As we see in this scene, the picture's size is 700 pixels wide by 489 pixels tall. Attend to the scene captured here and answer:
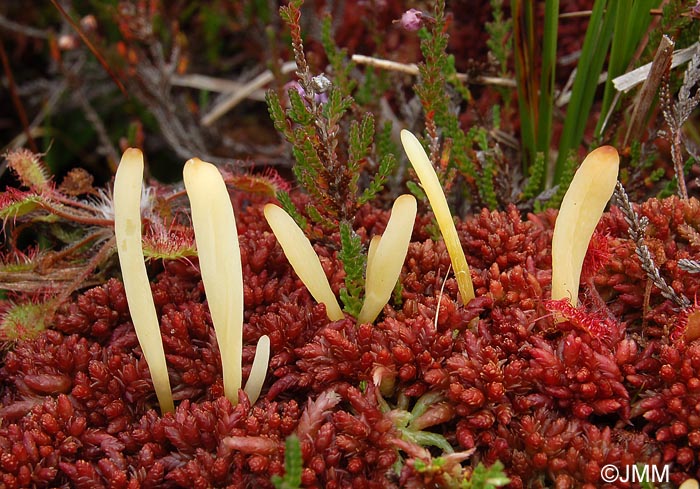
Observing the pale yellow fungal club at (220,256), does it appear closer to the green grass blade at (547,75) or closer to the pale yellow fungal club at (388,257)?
the pale yellow fungal club at (388,257)

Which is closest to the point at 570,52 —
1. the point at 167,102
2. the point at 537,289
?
the point at 537,289

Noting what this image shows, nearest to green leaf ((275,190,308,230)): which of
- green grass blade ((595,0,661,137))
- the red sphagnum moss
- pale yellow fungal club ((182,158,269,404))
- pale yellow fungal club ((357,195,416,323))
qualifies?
the red sphagnum moss

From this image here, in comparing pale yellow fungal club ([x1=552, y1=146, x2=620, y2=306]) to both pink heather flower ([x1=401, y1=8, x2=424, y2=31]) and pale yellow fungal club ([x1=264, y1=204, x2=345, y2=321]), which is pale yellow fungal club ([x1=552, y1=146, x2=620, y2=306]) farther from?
pink heather flower ([x1=401, y1=8, x2=424, y2=31])

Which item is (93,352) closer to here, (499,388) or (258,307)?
(258,307)

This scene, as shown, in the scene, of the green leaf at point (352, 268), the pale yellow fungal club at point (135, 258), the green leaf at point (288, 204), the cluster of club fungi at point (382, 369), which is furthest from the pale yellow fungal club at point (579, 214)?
the pale yellow fungal club at point (135, 258)

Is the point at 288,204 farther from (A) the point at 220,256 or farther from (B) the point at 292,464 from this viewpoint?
(B) the point at 292,464

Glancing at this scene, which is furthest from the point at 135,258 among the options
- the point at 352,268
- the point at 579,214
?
the point at 579,214
